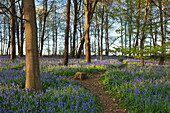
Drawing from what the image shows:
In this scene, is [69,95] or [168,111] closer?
[168,111]

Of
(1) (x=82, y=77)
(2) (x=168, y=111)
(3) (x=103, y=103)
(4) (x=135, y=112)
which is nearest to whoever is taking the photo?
(2) (x=168, y=111)

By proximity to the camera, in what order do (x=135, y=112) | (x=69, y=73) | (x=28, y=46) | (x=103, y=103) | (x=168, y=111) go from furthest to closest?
1. (x=69, y=73)
2. (x=103, y=103)
3. (x=28, y=46)
4. (x=135, y=112)
5. (x=168, y=111)

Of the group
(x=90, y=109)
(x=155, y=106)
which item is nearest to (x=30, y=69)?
(x=90, y=109)

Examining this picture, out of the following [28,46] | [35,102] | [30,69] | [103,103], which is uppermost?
[28,46]

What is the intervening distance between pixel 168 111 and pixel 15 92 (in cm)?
540

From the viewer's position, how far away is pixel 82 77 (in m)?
8.21

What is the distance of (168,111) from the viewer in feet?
12.2

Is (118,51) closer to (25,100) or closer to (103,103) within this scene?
(103,103)

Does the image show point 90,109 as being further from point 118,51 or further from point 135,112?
point 118,51

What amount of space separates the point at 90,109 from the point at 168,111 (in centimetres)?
237

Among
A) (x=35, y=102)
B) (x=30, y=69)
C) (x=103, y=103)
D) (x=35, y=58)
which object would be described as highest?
(x=35, y=58)

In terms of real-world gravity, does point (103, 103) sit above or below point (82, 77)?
below

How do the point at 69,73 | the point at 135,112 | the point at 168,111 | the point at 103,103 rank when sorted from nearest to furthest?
the point at 168,111 < the point at 135,112 < the point at 103,103 < the point at 69,73

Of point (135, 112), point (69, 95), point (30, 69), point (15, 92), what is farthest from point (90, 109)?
point (15, 92)
